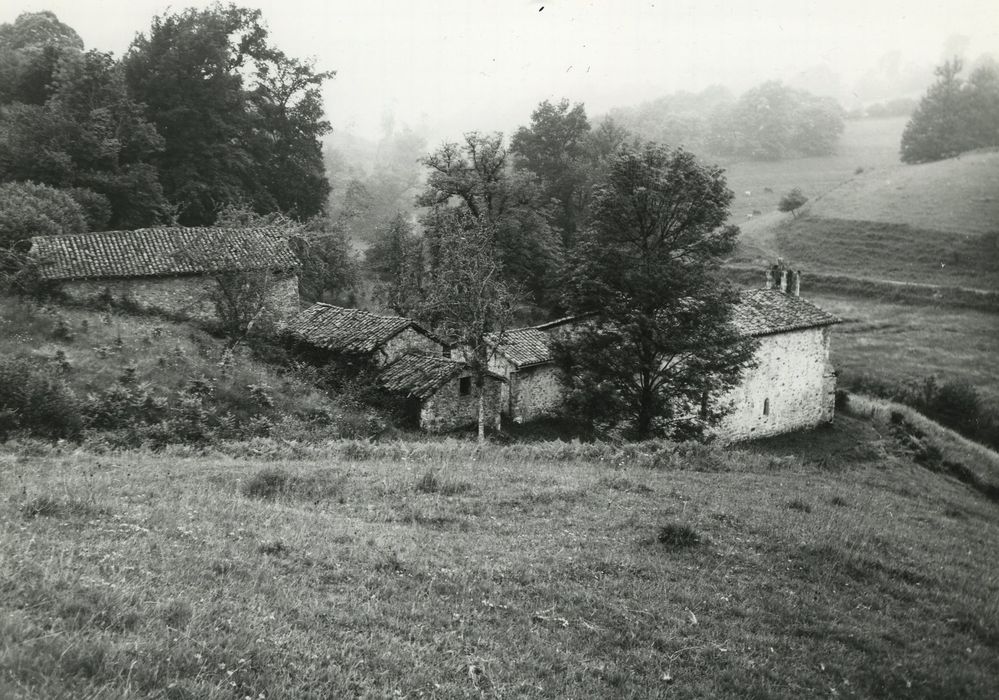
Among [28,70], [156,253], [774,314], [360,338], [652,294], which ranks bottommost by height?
[360,338]

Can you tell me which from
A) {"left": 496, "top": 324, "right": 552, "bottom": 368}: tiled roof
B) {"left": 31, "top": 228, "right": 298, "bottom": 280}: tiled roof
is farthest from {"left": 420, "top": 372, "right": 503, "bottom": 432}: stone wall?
{"left": 31, "top": 228, "right": 298, "bottom": 280}: tiled roof

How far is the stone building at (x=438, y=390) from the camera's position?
25.2m

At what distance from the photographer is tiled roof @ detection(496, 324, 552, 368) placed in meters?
27.7

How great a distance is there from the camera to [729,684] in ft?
23.4

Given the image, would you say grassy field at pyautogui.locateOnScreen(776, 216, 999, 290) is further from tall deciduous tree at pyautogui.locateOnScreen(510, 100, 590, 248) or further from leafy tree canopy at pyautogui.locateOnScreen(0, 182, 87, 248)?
leafy tree canopy at pyautogui.locateOnScreen(0, 182, 87, 248)

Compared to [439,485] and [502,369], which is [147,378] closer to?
[439,485]

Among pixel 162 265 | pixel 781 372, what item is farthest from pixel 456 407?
pixel 781 372

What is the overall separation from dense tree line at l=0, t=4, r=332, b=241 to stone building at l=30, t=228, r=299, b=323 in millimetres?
2692

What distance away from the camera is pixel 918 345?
39.4 metres

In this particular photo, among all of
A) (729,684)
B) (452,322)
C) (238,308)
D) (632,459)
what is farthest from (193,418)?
(729,684)

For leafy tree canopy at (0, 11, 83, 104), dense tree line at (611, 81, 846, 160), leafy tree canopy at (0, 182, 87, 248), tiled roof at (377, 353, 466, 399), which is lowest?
tiled roof at (377, 353, 466, 399)

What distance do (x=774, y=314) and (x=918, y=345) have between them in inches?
592

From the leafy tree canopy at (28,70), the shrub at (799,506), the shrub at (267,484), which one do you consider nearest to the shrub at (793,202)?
the shrub at (799,506)

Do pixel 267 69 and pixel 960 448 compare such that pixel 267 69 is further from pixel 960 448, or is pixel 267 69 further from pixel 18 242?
pixel 960 448
